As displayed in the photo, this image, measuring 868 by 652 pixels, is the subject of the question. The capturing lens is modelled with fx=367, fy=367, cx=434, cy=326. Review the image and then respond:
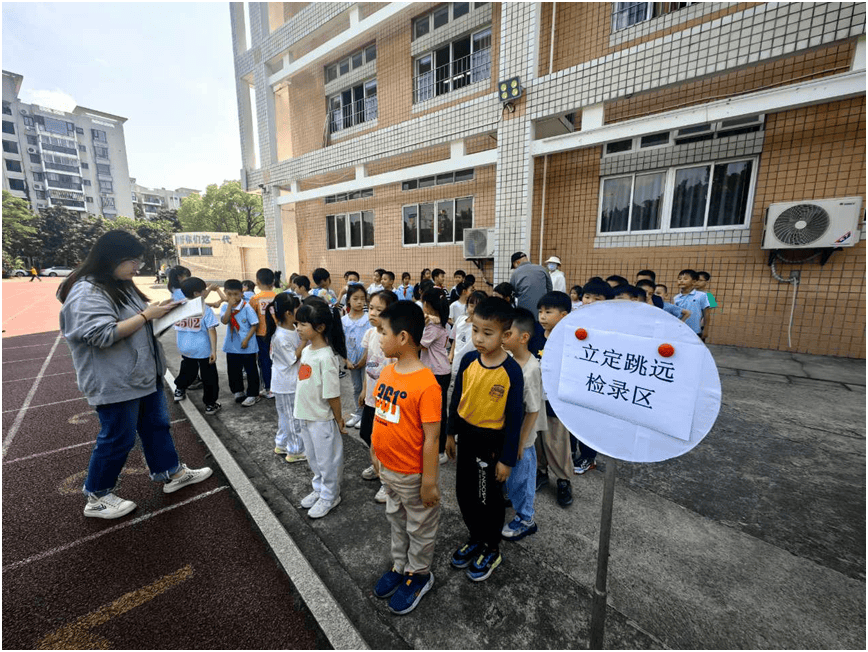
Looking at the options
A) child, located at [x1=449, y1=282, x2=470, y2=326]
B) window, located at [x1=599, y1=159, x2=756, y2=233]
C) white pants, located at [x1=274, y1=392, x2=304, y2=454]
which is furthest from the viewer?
window, located at [x1=599, y1=159, x2=756, y2=233]

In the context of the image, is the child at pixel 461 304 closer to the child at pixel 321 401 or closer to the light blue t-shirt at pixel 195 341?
the child at pixel 321 401

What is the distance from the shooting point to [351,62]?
12.3 meters

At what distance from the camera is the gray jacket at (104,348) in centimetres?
244

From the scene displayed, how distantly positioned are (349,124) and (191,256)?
73.9 feet

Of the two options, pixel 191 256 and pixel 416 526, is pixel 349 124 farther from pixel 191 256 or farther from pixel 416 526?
pixel 191 256

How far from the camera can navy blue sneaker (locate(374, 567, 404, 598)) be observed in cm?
209

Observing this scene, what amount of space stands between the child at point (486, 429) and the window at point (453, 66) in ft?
30.8

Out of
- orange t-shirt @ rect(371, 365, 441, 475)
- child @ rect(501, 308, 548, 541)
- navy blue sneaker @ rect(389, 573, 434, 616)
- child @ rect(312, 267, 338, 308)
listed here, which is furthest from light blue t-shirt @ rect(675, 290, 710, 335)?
child @ rect(312, 267, 338, 308)

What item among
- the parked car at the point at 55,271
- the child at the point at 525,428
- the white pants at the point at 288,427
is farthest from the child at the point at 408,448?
the parked car at the point at 55,271

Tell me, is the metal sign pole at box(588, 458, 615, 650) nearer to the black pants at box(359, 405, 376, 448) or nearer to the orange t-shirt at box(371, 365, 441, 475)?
the orange t-shirt at box(371, 365, 441, 475)

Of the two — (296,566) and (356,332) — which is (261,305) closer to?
(356,332)

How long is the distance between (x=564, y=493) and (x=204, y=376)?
4245 millimetres

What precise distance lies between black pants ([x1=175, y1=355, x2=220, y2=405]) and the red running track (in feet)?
3.47

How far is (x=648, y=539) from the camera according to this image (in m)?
2.50
